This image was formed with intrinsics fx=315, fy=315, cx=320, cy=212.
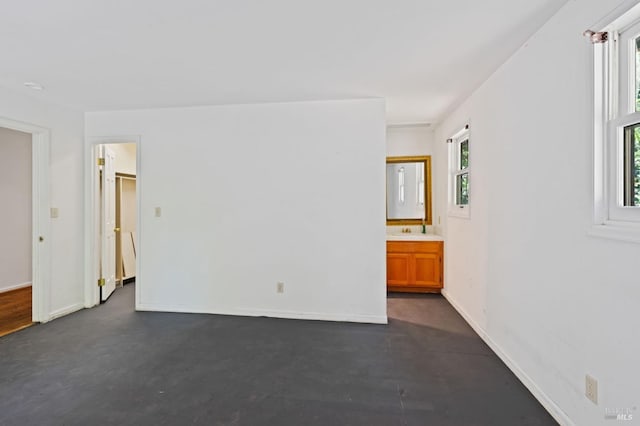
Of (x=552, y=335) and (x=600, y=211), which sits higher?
(x=600, y=211)

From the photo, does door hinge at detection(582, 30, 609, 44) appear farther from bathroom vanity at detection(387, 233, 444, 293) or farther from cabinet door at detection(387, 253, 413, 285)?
cabinet door at detection(387, 253, 413, 285)

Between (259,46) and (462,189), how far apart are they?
2.76 metres

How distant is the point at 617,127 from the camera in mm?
1492

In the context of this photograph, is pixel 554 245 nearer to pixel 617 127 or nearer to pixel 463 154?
pixel 617 127

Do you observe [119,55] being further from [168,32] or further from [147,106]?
[147,106]

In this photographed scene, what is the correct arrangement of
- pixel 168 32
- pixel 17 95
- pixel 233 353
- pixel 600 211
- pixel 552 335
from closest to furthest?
pixel 600 211, pixel 552 335, pixel 168 32, pixel 233 353, pixel 17 95

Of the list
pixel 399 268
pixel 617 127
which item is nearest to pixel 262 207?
pixel 399 268

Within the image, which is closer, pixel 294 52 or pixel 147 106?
pixel 294 52

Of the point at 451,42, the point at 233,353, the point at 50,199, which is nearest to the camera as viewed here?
the point at 451,42

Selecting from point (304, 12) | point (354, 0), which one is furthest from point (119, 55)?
point (354, 0)

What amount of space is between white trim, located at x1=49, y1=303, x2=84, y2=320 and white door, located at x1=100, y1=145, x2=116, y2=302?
26 centimetres

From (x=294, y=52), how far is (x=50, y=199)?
310cm

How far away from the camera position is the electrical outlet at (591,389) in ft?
5.10

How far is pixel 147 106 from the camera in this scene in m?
3.61
